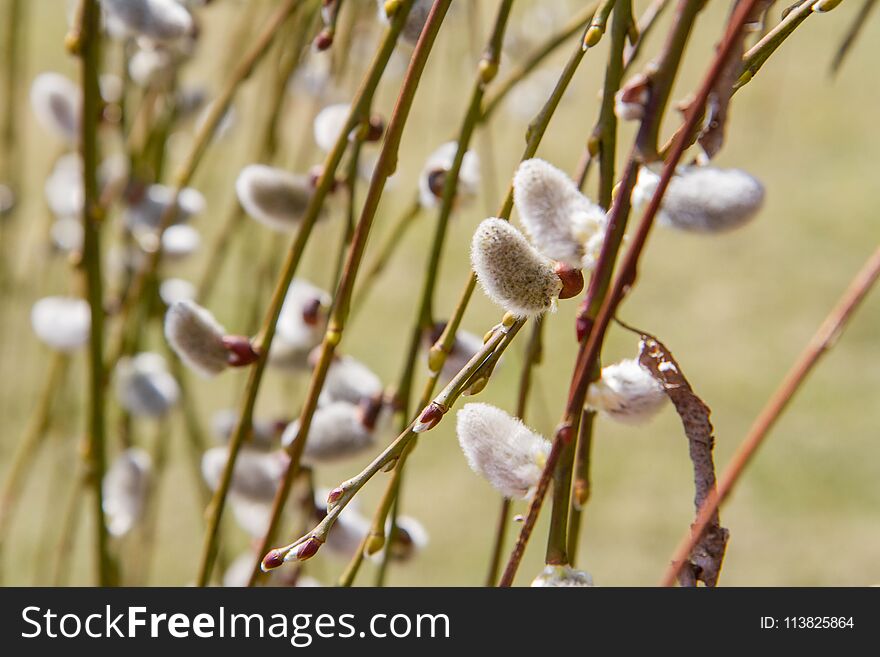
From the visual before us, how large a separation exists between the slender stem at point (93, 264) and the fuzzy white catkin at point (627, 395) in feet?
0.79

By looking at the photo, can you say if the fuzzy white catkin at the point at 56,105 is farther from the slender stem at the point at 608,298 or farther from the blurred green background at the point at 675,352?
the slender stem at the point at 608,298

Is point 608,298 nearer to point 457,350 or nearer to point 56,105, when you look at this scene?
point 457,350

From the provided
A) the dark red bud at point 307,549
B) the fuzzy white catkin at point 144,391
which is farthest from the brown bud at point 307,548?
the fuzzy white catkin at point 144,391

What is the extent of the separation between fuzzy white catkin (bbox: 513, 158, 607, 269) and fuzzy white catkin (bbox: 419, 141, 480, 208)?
141 millimetres

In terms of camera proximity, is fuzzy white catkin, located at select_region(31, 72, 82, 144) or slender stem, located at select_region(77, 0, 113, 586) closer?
slender stem, located at select_region(77, 0, 113, 586)

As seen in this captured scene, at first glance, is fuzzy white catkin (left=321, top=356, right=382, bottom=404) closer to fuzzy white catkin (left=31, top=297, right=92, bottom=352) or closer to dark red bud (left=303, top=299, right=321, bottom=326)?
dark red bud (left=303, top=299, right=321, bottom=326)

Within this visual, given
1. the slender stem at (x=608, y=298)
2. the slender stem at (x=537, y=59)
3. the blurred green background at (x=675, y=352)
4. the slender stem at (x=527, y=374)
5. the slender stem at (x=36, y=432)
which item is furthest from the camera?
the blurred green background at (x=675, y=352)

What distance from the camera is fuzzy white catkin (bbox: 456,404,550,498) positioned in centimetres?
31

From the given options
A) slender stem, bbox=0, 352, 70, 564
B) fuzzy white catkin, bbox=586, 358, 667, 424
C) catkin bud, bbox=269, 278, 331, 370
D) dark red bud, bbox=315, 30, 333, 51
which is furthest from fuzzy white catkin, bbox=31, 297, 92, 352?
fuzzy white catkin, bbox=586, 358, 667, 424

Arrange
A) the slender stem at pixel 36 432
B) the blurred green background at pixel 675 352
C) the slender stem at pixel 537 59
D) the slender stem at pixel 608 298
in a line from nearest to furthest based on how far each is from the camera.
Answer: the slender stem at pixel 608 298 < the slender stem at pixel 537 59 < the slender stem at pixel 36 432 < the blurred green background at pixel 675 352

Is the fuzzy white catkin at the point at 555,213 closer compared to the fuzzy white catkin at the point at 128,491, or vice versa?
the fuzzy white catkin at the point at 555,213

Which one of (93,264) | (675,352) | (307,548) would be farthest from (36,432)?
(675,352)

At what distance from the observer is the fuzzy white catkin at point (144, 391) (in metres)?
0.63

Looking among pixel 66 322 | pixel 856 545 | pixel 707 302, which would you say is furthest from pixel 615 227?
pixel 707 302
